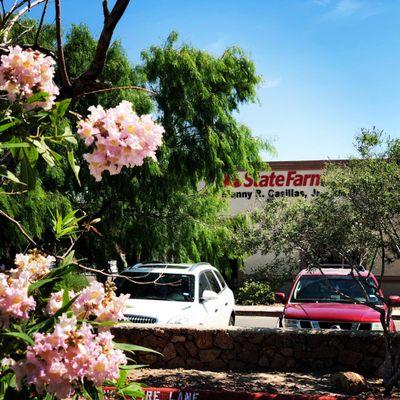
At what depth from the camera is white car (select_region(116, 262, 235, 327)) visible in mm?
Result: 9602

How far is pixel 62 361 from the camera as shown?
2518 mm

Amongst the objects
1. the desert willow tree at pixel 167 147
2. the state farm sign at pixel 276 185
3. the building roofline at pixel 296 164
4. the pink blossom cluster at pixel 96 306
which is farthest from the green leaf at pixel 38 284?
the building roofline at pixel 296 164

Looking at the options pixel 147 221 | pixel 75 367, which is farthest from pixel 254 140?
pixel 75 367

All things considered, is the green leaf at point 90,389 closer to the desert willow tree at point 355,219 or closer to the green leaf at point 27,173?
the green leaf at point 27,173

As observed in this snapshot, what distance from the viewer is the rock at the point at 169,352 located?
8.57 meters

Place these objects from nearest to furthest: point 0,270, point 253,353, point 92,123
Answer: point 92,123 → point 0,270 → point 253,353

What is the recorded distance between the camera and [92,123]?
9.09 feet

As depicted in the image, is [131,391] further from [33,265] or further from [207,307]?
[207,307]

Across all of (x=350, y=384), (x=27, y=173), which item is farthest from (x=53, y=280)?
(x=350, y=384)

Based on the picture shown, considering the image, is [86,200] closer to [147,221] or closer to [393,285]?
[147,221]

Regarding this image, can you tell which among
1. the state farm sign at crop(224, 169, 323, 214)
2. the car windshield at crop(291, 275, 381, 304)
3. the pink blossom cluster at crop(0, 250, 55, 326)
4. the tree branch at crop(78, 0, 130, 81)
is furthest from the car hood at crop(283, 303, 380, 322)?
the state farm sign at crop(224, 169, 323, 214)

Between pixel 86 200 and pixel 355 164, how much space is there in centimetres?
850

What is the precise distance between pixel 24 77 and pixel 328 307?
7.82 metres

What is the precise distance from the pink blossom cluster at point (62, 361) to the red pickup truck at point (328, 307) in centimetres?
633
